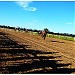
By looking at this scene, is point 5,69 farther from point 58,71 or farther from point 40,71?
point 58,71

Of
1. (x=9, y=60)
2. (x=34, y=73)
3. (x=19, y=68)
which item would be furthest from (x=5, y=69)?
(x=9, y=60)

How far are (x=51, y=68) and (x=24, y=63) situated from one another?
6.53ft

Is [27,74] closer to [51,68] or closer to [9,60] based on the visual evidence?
[51,68]

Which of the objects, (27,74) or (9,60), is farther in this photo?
(9,60)

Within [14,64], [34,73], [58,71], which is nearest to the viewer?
[34,73]

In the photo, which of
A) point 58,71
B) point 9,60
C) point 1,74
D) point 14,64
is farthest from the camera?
point 9,60

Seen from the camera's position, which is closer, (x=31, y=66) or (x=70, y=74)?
(x=70, y=74)

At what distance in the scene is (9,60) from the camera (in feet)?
51.4

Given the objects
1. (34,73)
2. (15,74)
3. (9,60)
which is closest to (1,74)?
(15,74)

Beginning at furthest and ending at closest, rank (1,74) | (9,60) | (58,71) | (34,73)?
(9,60), (58,71), (34,73), (1,74)

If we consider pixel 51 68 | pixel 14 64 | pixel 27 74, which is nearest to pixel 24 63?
pixel 14 64

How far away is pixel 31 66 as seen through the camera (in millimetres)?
14164

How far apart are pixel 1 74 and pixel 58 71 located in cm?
356

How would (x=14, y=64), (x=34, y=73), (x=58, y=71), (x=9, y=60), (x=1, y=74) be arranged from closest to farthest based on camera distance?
(x=1, y=74)
(x=34, y=73)
(x=58, y=71)
(x=14, y=64)
(x=9, y=60)
